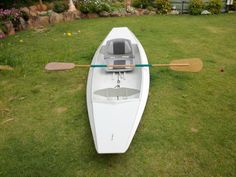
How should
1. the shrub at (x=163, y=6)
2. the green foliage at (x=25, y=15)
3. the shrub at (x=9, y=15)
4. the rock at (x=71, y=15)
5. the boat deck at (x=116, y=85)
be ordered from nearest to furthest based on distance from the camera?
the boat deck at (x=116, y=85), the shrub at (x=9, y=15), the green foliage at (x=25, y=15), the rock at (x=71, y=15), the shrub at (x=163, y=6)

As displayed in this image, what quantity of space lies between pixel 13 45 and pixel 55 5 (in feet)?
13.4

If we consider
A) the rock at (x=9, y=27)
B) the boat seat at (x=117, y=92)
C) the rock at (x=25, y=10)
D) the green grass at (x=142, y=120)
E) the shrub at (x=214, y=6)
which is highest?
the rock at (x=25, y=10)

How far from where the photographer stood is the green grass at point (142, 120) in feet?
11.3

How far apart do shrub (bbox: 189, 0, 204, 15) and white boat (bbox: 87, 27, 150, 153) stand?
623cm

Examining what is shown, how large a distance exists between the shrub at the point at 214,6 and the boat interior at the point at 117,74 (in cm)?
701

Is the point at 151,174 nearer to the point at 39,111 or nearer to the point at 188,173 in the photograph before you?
the point at 188,173

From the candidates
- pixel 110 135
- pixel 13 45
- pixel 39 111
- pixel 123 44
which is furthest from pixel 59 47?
pixel 110 135

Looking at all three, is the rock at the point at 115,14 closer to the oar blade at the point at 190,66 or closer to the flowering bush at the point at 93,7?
the flowering bush at the point at 93,7

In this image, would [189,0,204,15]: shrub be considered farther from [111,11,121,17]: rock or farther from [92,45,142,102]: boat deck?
[92,45,142,102]: boat deck

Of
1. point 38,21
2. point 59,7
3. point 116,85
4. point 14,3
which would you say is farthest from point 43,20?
point 116,85

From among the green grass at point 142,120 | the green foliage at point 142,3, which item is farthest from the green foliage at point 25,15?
the green foliage at point 142,3

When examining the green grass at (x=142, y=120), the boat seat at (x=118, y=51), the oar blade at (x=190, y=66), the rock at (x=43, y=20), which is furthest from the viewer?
the rock at (x=43, y=20)

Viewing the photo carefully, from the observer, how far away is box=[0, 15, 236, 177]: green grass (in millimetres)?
3430

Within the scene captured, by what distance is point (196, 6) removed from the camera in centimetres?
1139
